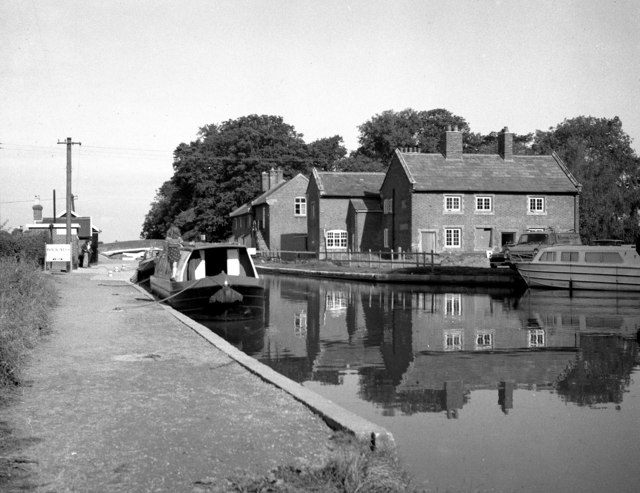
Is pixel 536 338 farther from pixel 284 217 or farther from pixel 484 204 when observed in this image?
pixel 284 217

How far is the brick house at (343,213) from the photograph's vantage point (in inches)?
2202

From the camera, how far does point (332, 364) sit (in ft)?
40.1

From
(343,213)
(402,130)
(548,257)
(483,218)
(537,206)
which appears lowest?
(548,257)

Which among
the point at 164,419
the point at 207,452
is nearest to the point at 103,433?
the point at 164,419

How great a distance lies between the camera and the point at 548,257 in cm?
3020

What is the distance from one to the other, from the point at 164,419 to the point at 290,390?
1.70 m

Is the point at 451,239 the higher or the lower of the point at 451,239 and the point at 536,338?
the higher

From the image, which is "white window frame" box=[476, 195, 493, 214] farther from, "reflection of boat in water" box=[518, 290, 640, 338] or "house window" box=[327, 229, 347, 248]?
"reflection of boat in water" box=[518, 290, 640, 338]

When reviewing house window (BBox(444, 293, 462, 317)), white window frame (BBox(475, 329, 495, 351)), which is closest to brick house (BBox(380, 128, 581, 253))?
house window (BBox(444, 293, 462, 317))

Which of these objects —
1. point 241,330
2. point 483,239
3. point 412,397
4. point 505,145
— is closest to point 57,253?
point 241,330

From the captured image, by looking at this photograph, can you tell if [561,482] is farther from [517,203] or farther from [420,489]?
[517,203]

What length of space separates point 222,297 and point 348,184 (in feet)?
135

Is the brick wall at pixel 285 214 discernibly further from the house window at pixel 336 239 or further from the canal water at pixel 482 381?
the canal water at pixel 482 381

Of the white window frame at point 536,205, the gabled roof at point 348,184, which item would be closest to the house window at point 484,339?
the white window frame at point 536,205
